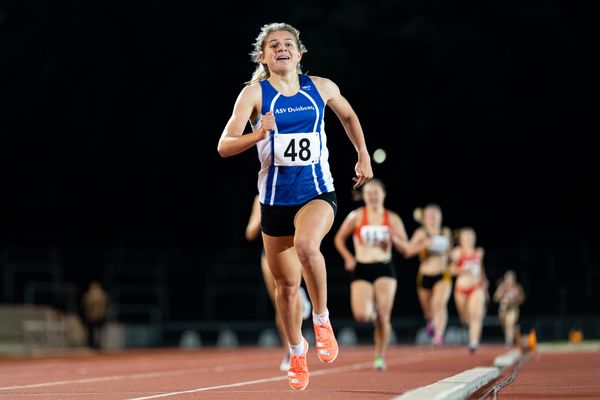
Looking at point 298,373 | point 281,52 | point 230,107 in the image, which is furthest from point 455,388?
point 230,107

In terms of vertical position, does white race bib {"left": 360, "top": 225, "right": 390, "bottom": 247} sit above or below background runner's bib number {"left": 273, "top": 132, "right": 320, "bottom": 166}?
below

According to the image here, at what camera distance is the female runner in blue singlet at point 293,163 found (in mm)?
8906

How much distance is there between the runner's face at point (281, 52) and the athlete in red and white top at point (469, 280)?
14.0 m

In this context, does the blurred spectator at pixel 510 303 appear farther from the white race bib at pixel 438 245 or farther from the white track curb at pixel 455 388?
the white track curb at pixel 455 388

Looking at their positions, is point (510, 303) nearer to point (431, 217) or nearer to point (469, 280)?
point (469, 280)

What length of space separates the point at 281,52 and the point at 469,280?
15574 mm

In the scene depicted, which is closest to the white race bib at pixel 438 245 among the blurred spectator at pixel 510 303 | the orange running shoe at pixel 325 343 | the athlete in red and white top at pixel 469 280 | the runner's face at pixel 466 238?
the athlete in red and white top at pixel 469 280

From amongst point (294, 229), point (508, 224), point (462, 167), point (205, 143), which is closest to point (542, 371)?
point (294, 229)

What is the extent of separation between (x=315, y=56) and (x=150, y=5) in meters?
7.64

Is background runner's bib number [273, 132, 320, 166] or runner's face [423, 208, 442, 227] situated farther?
runner's face [423, 208, 442, 227]

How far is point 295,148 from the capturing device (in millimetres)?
8914

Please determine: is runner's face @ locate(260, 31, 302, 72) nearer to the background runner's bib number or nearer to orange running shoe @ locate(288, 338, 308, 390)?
the background runner's bib number

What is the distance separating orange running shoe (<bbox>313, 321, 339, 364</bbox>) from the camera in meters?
9.07

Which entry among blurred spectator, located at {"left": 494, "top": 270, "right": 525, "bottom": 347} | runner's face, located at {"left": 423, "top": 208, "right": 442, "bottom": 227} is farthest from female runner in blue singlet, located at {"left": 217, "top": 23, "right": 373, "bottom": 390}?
blurred spectator, located at {"left": 494, "top": 270, "right": 525, "bottom": 347}
